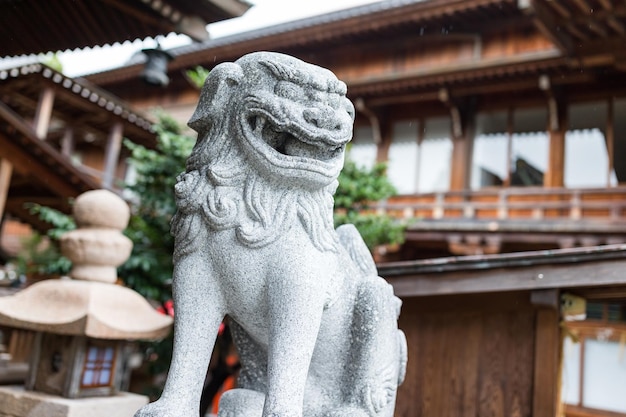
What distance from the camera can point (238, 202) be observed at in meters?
1.87

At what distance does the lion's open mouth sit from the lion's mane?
0.08 metres

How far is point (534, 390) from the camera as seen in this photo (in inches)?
132

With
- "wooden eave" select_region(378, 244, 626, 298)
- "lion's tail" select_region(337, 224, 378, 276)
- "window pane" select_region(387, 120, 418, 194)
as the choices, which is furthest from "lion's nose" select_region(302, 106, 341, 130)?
"window pane" select_region(387, 120, 418, 194)

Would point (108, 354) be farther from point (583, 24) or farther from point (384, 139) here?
point (384, 139)

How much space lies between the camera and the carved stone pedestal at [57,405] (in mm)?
2771

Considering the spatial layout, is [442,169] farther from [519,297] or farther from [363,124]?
[519,297]

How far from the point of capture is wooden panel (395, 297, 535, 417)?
3.46 m

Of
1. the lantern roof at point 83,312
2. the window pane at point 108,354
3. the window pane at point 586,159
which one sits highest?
the window pane at point 586,159

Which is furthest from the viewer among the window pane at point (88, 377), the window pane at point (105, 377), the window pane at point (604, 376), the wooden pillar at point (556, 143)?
the wooden pillar at point (556, 143)

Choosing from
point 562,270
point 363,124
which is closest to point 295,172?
point 562,270

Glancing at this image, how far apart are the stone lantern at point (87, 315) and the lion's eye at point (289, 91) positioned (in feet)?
5.21

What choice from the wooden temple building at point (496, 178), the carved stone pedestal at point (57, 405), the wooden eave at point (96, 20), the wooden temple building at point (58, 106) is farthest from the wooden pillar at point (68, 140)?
the carved stone pedestal at point (57, 405)

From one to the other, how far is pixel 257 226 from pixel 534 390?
241 centimetres

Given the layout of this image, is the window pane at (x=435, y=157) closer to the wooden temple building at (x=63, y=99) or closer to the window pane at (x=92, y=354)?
the wooden temple building at (x=63, y=99)
